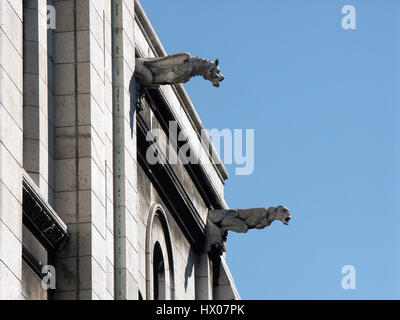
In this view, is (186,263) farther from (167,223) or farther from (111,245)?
(111,245)

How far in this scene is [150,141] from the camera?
3725 cm

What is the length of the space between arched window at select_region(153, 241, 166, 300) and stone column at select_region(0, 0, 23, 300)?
1068 centimetres

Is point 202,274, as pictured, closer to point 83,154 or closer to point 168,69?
point 168,69

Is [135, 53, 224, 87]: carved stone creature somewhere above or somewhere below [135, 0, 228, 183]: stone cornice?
below

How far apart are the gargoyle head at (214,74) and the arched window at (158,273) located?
4403 mm

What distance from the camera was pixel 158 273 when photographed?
3847 cm

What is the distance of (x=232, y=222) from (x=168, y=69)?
7.87 metres

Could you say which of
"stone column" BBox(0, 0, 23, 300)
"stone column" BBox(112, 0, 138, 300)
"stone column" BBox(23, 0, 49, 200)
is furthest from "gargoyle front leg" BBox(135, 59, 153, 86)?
"stone column" BBox(0, 0, 23, 300)

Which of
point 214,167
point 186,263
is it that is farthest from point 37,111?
point 214,167

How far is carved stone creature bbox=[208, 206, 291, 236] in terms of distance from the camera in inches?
1640

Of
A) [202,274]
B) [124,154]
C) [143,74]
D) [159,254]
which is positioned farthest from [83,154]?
[202,274]

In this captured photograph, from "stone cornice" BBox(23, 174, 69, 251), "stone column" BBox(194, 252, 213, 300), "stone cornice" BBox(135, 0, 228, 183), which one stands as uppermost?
"stone cornice" BBox(135, 0, 228, 183)

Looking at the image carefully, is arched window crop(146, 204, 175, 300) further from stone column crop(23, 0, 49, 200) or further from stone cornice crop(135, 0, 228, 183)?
stone column crop(23, 0, 49, 200)
